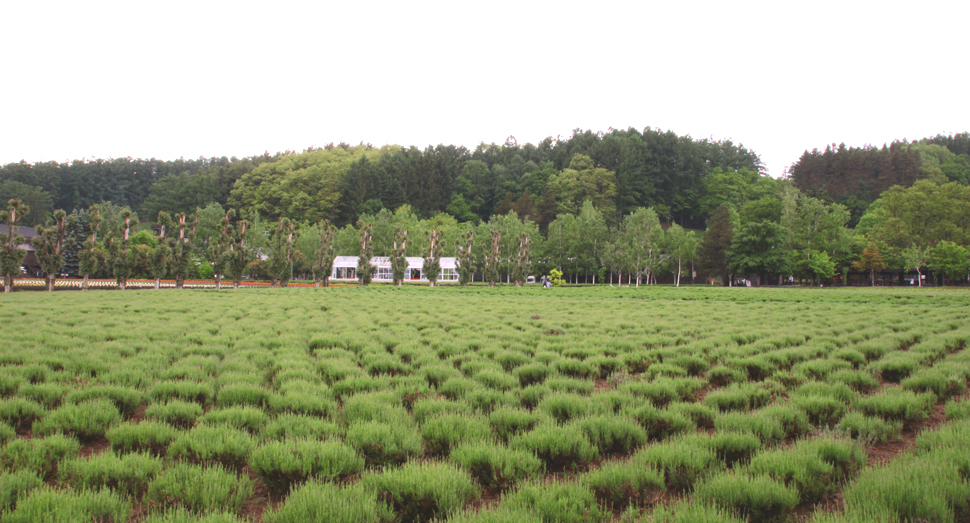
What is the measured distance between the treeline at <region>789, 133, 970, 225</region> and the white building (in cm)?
8164

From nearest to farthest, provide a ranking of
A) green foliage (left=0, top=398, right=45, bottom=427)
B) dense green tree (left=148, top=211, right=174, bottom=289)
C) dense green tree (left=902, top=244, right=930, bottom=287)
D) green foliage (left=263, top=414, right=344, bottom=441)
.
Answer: green foliage (left=263, top=414, right=344, bottom=441)
green foliage (left=0, top=398, right=45, bottom=427)
dense green tree (left=148, top=211, right=174, bottom=289)
dense green tree (left=902, top=244, right=930, bottom=287)

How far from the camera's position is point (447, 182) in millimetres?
124375

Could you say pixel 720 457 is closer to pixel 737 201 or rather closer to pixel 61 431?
pixel 61 431

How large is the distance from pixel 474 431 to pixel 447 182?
12118 centimetres

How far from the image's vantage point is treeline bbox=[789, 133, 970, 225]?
352 feet

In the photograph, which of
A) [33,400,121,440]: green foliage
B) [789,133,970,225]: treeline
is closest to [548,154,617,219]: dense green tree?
[789,133,970,225]: treeline

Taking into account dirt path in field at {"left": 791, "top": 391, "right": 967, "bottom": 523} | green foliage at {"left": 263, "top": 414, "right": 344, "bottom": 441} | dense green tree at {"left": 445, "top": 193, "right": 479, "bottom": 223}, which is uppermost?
dense green tree at {"left": 445, "top": 193, "right": 479, "bottom": 223}

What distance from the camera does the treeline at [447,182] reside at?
112688 millimetres

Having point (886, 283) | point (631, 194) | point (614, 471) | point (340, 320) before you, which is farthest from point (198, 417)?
point (631, 194)

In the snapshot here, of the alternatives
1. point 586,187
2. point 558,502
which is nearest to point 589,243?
point 586,187

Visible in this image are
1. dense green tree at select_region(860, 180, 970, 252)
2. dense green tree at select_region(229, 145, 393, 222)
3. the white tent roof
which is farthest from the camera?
dense green tree at select_region(229, 145, 393, 222)

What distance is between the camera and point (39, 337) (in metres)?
10.8

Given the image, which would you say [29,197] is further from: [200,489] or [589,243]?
[200,489]

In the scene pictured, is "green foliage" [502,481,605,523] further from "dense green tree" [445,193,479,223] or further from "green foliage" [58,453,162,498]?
"dense green tree" [445,193,479,223]
